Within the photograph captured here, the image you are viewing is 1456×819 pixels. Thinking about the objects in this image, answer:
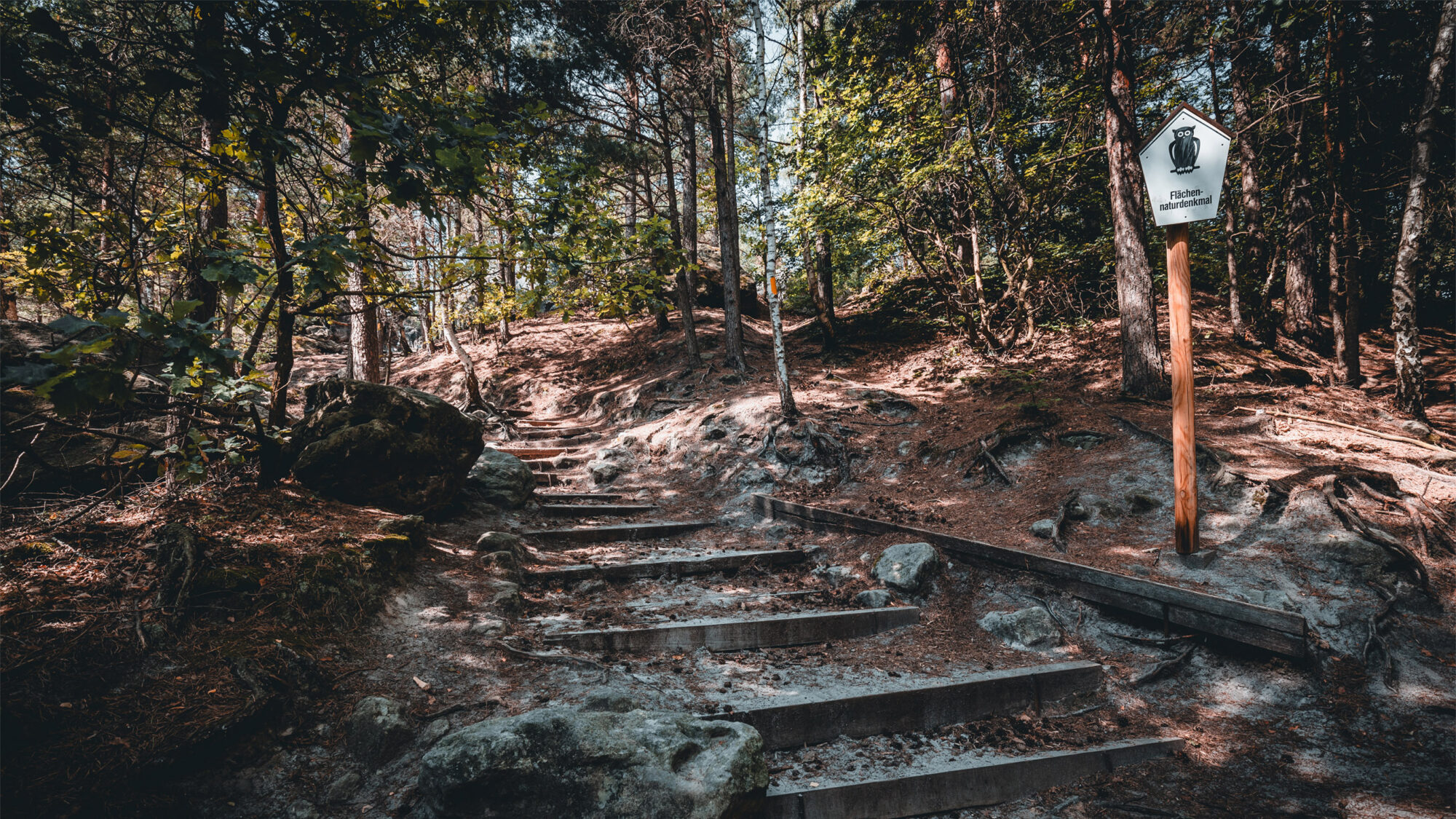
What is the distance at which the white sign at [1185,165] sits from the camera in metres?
3.99

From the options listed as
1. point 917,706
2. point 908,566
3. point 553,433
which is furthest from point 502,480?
point 553,433

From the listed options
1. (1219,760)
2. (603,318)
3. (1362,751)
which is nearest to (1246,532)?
(1362,751)

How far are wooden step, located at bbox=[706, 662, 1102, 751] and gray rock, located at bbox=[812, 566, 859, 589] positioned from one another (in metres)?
1.64

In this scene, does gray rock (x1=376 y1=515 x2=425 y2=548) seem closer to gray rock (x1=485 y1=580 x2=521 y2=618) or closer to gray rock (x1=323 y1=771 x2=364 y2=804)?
gray rock (x1=485 y1=580 x2=521 y2=618)

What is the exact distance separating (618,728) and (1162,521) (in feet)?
16.9

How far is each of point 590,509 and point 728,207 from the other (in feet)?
22.7

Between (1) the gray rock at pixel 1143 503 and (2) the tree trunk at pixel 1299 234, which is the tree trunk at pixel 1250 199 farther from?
(1) the gray rock at pixel 1143 503

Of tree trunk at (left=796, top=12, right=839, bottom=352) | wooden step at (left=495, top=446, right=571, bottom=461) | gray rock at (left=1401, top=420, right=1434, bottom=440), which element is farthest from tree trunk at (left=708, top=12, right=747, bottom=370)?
Answer: gray rock at (left=1401, top=420, right=1434, bottom=440)

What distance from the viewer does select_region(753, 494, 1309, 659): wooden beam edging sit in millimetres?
3369

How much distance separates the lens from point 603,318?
19656 mm

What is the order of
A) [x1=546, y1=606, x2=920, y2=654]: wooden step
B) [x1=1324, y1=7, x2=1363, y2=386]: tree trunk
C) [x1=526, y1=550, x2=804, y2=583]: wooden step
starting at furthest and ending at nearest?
[x1=1324, y1=7, x2=1363, y2=386]: tree trunk, [x1=526, y1=550, x2=804, y2=583]: wooden step, [x1=546, y1=606, x2=920, y2=654]: wooden step

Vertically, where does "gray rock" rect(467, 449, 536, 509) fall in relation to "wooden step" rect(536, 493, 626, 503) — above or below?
above

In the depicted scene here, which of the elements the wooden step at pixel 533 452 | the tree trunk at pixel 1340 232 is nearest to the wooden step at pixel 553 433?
the wooden step at pixel 533 452

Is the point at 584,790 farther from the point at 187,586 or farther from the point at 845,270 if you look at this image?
the point at 845,270
